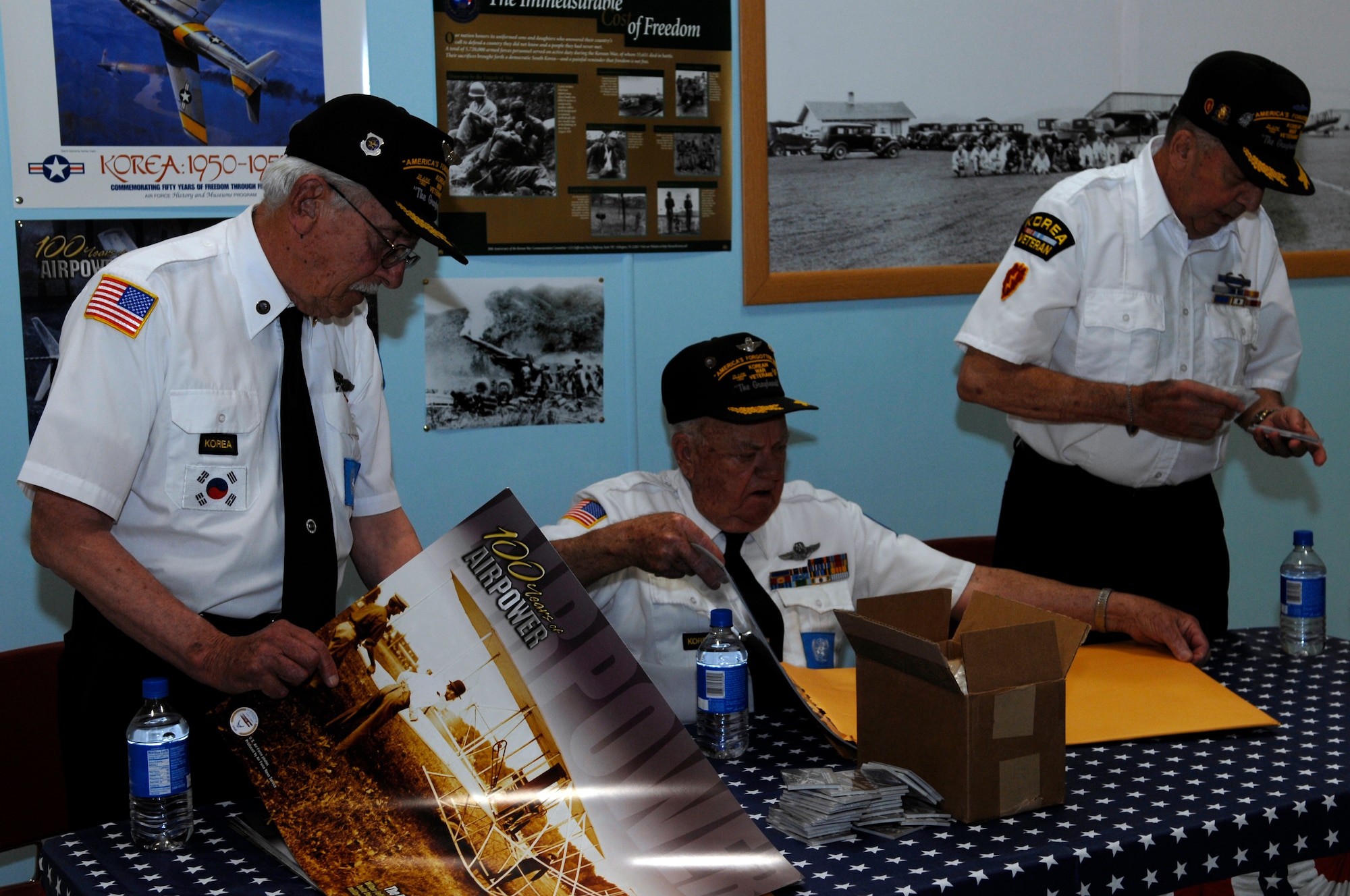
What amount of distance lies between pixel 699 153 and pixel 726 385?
3.49 ft

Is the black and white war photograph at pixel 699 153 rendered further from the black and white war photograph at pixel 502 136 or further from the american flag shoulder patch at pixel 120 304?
the american flag shoulder patch at pixel 120 304

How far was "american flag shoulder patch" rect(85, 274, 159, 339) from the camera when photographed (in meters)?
1.69

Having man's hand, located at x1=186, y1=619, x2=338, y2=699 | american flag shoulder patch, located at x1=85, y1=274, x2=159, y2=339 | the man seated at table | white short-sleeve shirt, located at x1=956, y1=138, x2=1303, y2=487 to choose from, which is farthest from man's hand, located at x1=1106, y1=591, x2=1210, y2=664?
american flag shoulder patch, located at x1=85, y1=274, x2=159, y2=339

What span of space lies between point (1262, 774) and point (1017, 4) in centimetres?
252

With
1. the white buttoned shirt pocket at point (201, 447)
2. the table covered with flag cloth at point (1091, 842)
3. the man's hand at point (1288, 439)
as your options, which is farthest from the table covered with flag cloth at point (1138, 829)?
the white buttoned shirt pocket at point (201, 447)

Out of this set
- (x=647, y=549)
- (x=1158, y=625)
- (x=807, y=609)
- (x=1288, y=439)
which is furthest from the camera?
(x=807, y=609)

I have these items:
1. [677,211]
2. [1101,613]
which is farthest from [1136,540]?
[677,211]

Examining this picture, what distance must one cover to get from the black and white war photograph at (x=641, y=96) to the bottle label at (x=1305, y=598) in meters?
1.87

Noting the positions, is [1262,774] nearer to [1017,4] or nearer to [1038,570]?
[1038,570]

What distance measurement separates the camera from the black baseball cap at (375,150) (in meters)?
1.76

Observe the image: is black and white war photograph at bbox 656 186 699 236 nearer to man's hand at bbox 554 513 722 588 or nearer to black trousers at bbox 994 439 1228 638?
black trousers at bbox 994 439 1228 638

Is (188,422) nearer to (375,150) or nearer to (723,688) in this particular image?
(375,150)

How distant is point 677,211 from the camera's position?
3230 mm

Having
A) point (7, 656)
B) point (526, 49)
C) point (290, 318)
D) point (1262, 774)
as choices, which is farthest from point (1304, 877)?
point (526, 49)
